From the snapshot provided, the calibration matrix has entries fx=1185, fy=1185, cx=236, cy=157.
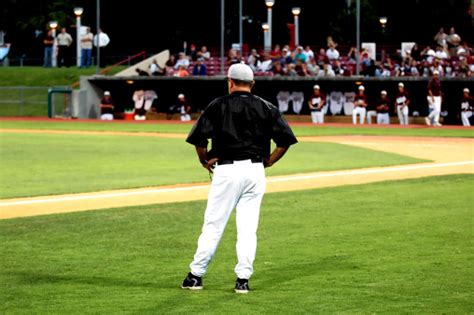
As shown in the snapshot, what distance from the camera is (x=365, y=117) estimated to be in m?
44.8

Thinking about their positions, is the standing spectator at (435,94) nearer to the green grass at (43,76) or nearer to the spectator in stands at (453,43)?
the spectator in stands at (453,43)

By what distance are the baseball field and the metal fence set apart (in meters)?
23.5

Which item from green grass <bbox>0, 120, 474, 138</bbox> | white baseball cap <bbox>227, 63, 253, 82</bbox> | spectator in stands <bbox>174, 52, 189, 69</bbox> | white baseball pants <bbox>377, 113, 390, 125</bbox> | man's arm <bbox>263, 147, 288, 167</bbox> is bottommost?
green grass <bbox>0, 120, 474, 138</bbox>

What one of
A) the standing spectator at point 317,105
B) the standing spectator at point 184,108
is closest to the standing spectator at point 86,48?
the standing spectator at point 184,108

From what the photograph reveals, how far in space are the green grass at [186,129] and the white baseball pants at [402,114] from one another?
2.03 meters

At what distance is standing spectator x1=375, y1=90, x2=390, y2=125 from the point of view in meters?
42.6

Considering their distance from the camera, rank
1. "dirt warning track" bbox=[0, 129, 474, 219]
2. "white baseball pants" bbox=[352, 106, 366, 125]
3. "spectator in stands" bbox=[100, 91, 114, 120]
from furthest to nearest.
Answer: "spectator in stands" bbox=[100, 91, 114, 120] → "white baseball pants" bbox=[352, 106, 366, 125] → "dirt warning track" bbox=[0, 129, 474, 219]

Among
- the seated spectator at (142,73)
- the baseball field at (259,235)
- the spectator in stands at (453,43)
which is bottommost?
the baseball field at (259,235)

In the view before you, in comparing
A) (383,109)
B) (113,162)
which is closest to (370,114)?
(383,109)

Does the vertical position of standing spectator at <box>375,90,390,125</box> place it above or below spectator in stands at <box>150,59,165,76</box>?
below

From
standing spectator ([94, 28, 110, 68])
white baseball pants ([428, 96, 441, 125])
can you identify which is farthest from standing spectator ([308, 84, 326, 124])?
standing spectator ([94, 28, 110, 68])

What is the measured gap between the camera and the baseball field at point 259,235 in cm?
971

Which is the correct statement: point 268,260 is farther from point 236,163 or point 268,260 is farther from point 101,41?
point 101,41

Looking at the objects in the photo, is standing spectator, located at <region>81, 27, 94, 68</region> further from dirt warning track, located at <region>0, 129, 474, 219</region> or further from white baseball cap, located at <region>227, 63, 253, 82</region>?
white baseball cap, located at <region>227, 63, 253, 82</region>
